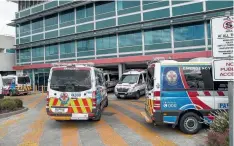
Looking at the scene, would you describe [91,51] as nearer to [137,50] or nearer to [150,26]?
[137,50]

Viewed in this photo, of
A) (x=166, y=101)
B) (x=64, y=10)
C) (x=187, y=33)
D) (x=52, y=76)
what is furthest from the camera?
(x=64, y=10)

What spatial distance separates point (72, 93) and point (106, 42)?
67.7 ft

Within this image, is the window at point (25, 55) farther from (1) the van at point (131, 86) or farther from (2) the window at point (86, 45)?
(1) the van at point (131, 86)

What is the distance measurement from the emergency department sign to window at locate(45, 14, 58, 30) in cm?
3235

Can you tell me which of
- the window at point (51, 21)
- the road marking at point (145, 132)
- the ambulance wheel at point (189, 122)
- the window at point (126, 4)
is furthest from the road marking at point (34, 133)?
the window at point (51, 21)

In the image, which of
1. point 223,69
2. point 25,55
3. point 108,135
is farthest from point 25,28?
point 223,69

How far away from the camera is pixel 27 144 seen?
670cm

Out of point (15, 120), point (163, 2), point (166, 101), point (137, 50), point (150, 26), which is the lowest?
point (15, 120)

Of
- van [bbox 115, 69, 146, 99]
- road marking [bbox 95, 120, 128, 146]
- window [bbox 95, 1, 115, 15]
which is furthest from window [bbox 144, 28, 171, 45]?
road marking [bbox 95, 120, 128, 146]

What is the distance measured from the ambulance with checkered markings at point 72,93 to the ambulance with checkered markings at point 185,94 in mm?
2415

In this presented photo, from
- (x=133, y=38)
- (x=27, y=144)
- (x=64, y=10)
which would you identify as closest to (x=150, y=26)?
(x=133, y=38)

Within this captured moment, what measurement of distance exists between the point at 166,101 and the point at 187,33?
1765 cm

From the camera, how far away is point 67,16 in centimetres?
3259

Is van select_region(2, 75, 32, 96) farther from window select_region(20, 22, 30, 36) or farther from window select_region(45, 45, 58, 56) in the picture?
window select_region(20, 22, 30, 36)
